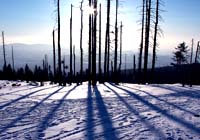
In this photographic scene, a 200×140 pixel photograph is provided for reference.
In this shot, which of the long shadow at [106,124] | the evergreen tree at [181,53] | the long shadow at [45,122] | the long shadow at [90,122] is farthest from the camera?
the evergreen tree at [181,53]

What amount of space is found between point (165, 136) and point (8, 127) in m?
4.62

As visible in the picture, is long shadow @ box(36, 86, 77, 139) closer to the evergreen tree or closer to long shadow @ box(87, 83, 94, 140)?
long shadow @ box(87, 83, 94, 140)

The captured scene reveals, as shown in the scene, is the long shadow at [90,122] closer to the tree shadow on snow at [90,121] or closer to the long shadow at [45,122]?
the tree shadow on snow at [90,121]

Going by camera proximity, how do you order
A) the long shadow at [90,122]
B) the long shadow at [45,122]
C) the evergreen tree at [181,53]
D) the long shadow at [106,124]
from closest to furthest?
the long shadow at [106,124], the long shadow at [90,122], the long shadow at [45,122], the evergreen tree at [181,53]

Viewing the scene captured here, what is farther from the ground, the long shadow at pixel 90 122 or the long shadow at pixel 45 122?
the long shadow at pixel 90 122

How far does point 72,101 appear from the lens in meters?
12.8

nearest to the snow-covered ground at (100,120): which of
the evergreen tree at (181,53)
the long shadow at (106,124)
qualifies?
the long shadow at (106,124)

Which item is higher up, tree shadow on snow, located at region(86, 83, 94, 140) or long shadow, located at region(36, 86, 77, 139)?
tree shadow on snow, located at region(86, 83, 94, 140)

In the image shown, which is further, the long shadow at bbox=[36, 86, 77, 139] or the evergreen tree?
the evergreen tree

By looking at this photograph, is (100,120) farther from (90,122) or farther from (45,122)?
(45,122)

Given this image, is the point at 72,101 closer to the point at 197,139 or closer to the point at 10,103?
the point at 10,103

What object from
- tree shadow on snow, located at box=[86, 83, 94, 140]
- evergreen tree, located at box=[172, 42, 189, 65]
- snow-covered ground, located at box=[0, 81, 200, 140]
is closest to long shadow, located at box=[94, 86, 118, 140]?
snow-covered ground, located at box=[0, 81, 200, 140]

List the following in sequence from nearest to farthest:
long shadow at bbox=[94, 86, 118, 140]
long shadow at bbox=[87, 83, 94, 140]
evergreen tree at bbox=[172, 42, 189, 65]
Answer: long shadow at bbox=[94, 86, 118, 140] < long shadow at bbox=[87, 83, 94, 140] < evergreen tree at bbox=[172, 42, 189, 65]

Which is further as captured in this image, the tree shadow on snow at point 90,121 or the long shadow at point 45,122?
the long shadow at point 45,122
